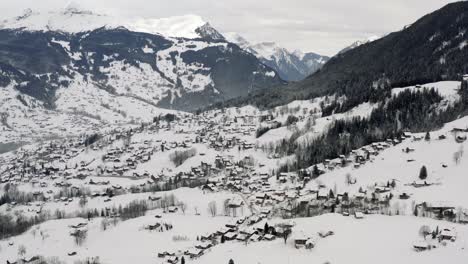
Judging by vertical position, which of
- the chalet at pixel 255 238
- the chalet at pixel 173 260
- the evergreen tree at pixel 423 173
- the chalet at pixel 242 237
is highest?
the evergreen tree at pixel 423 173

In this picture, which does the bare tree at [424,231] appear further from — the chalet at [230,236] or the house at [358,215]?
the chalet at [230,236]

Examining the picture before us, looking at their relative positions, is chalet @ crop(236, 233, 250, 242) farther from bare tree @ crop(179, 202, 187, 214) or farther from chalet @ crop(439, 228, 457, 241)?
chalet @ crop(439, 228, 457, 241)

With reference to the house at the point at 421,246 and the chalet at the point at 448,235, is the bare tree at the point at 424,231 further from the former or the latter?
the house at the point at 421,246

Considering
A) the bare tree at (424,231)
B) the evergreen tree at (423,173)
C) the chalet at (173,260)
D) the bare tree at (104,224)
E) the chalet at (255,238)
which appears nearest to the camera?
the bare tree at (424,231)

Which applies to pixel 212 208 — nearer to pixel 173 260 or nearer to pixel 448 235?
pixel 173 260

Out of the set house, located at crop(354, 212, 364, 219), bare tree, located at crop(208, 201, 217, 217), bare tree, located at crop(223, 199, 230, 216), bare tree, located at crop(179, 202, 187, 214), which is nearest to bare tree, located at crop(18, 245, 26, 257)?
bare tree, located at crop(179, 202, 187, 214)

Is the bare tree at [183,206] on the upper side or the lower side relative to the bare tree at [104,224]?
upper

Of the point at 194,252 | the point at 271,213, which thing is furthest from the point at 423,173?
the point at 194,252

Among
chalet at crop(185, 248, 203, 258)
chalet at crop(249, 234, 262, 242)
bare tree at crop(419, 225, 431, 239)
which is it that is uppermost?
bare tree at crop(419, 225, 431, 239)

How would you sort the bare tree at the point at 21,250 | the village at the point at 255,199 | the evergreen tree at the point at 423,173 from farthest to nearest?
the evergreen tree at the point at 423,173
the bare tree at the point at 21,250
the village at the point at 255,199

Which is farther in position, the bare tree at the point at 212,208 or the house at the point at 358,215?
the bare tree at the point at 212,208

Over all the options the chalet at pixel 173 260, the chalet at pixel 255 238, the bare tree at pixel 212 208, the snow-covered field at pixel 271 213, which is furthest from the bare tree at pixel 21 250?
the chalet at pixel 255 238

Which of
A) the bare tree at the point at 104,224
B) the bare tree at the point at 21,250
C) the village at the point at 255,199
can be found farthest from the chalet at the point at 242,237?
the bare tree at the point at 21,250

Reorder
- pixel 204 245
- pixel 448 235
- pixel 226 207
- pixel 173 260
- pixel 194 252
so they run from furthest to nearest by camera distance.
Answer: pixel 226 207 < pixel 204 245 < pixel 194 252 < pixel 173 260 < pixel 448 235
